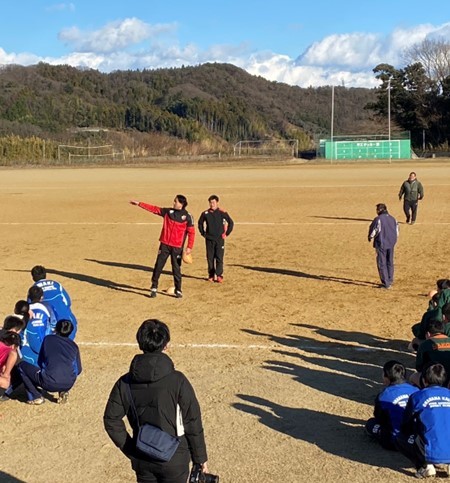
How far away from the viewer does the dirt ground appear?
604 centimetres

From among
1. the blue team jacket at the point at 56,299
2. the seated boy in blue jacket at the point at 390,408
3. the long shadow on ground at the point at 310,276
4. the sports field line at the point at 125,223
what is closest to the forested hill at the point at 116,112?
the sports field line at the point at 125,223

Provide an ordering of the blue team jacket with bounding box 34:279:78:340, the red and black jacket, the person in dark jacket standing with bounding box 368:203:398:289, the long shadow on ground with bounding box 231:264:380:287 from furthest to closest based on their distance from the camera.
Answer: the long shadow on ground with bounding box 231:264:380:287 < the person in dark jacket standing with bounding box 368:203:398:289 < the red and black jacket < the blue team jacket with bounding box 34:279:78:340

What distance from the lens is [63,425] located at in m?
6.80

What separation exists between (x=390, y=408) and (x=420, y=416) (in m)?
0.55

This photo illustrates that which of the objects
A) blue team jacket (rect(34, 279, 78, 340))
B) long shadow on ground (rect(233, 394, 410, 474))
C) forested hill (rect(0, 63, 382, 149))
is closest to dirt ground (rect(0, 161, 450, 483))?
long shadow on ground (rect(233, 394, 410, 474))

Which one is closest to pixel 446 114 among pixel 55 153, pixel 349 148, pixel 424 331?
pixel 349 148

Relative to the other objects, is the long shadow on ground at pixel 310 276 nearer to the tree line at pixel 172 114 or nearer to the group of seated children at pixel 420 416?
the group of seated children at pixel 420 416

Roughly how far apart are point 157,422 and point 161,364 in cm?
34

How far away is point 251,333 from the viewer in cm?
1009

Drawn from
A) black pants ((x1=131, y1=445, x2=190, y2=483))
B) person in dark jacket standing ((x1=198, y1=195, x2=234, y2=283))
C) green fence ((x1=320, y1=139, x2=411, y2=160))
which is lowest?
black pants ((x1=131, y1=445, x2=190, y2=483))

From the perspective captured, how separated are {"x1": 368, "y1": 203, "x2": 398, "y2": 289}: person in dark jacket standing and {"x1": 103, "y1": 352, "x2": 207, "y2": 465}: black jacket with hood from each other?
9.19 metres

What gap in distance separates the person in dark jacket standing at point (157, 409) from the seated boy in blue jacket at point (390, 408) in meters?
2.43

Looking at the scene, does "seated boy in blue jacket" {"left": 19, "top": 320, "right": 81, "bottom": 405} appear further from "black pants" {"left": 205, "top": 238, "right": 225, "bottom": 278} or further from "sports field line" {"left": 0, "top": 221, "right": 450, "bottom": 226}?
"sports field line" {"left": 0, "top": 221, "right": 450, "bottom": 226}

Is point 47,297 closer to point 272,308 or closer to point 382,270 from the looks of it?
point 272,308
